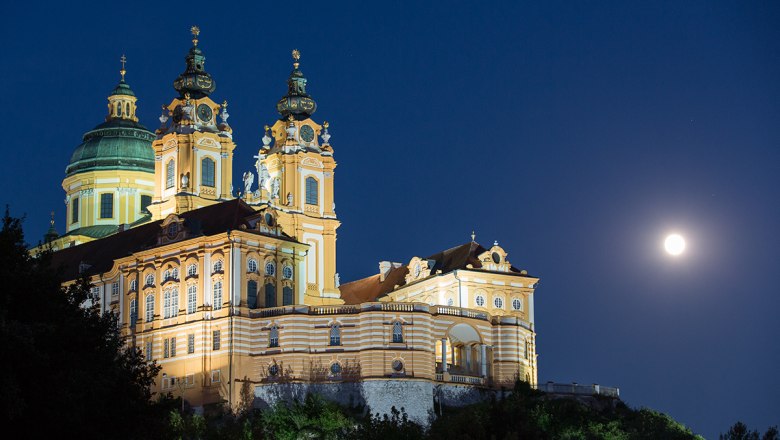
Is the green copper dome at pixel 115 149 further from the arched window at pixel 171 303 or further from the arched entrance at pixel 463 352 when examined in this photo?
the arched entrance at pixel 463 352

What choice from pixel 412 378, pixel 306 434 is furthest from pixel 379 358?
pixel 306 434

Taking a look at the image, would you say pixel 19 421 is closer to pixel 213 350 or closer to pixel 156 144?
pixel 213 350

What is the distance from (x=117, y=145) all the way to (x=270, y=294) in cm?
3210

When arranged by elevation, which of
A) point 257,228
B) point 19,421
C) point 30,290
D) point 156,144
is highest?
point 156,144

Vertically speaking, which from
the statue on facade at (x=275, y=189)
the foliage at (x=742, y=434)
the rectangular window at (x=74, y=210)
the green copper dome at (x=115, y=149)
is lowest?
the foliage at (x=742, y=434)

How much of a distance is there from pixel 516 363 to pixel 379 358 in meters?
12.0

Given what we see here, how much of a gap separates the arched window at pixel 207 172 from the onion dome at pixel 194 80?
5.15 meters

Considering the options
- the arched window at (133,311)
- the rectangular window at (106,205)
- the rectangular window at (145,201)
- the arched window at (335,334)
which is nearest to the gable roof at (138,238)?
the arched window at (133,311)

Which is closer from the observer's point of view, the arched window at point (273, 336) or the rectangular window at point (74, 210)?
the arched window at point (273, 336)

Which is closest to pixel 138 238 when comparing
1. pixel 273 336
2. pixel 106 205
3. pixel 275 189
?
pixel 275 189

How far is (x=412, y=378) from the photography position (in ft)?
307

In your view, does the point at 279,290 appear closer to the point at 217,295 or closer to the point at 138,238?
the point at 217,295

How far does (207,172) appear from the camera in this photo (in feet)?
→ 365

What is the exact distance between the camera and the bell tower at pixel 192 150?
361ft
